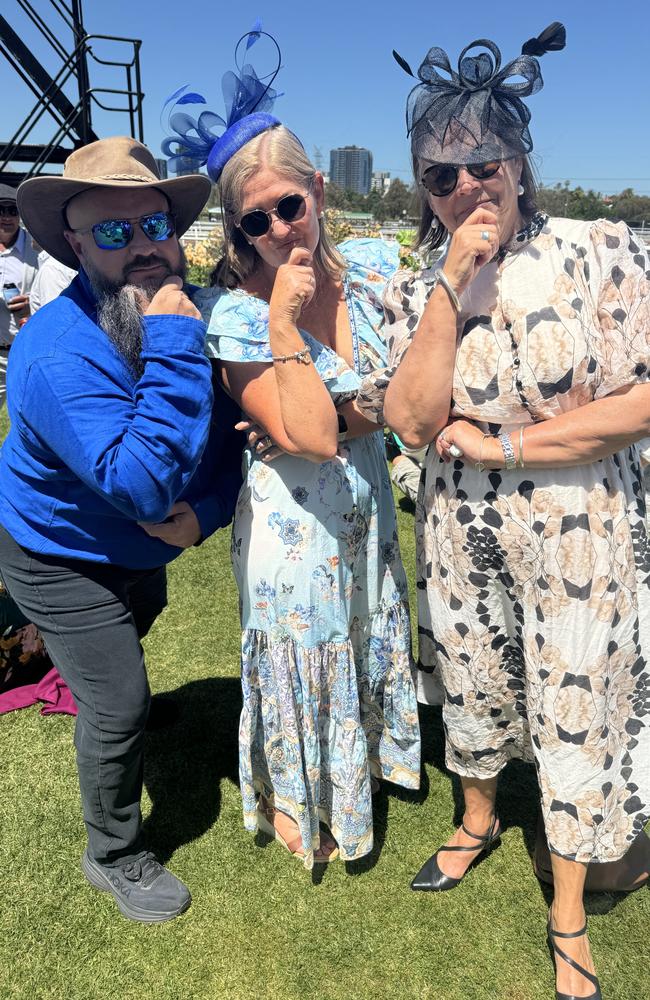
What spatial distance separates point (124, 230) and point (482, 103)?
982 mm

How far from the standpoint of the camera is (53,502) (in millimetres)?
2016

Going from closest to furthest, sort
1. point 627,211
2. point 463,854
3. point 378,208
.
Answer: point 463,854, point 627,211, point 378,208

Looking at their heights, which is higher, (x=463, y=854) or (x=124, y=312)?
(x=124, y=312)

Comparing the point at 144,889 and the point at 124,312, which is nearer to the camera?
the point at 124,312

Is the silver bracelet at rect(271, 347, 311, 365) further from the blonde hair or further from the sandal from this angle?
the sandal

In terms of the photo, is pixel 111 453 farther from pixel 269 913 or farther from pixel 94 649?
pixel 269 913

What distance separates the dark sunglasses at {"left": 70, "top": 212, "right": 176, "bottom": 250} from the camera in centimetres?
187

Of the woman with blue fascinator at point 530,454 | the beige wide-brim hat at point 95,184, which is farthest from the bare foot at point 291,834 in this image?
the beige wide-brim hat at point 95,184

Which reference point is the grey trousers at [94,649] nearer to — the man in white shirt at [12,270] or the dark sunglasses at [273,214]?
the dark sunglasses at [273,214]

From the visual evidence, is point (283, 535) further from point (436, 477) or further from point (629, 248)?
point (629, 248)

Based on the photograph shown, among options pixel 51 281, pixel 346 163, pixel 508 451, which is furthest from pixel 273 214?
pixel 346 163

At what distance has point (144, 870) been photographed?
242 cm

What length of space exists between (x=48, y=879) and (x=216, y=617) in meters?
1.92

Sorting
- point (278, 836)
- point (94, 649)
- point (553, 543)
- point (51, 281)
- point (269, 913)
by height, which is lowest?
point (269, 913)
